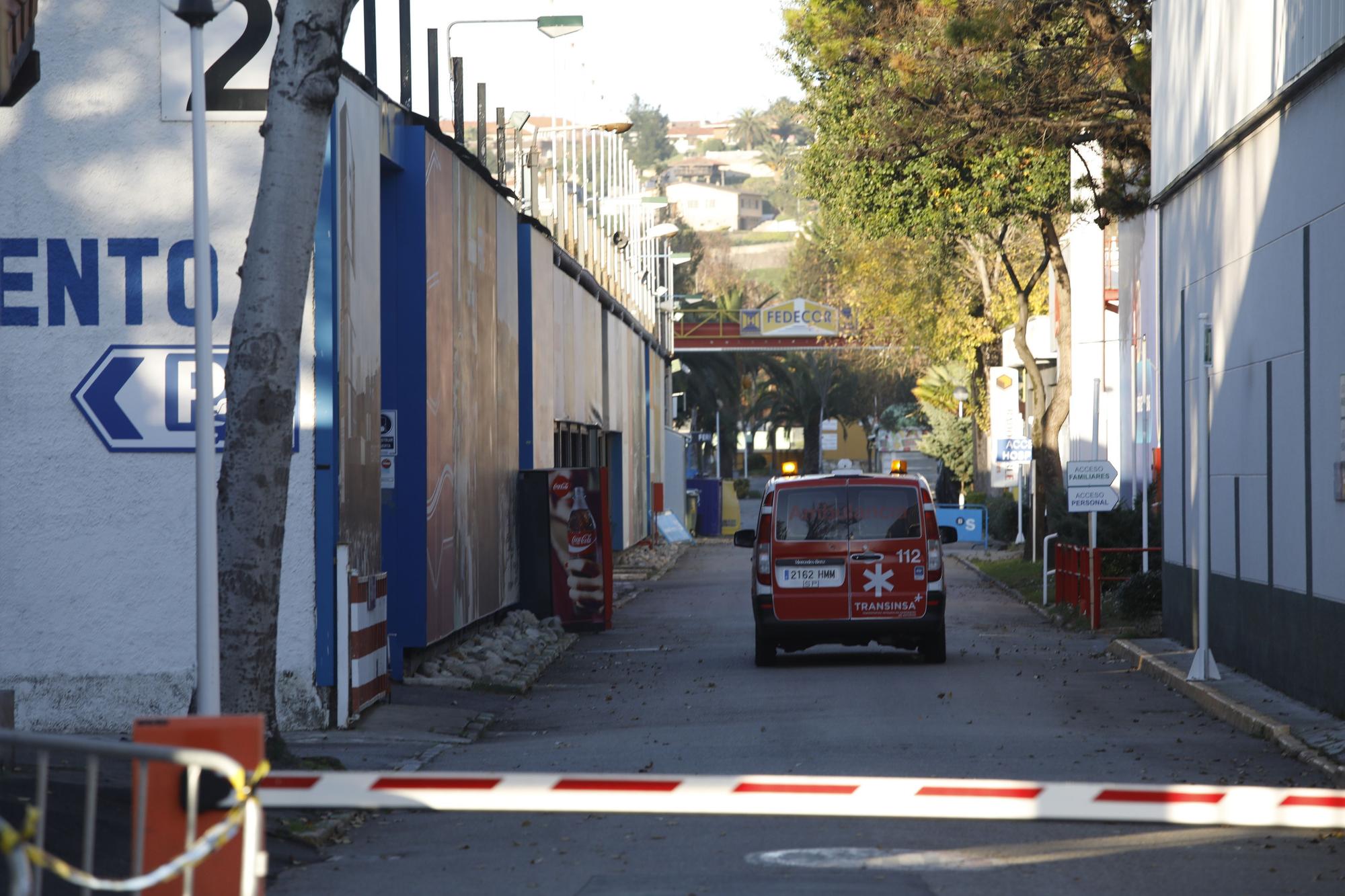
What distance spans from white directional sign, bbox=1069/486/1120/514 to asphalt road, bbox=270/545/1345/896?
2757 millimetres

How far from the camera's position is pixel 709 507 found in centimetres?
5925

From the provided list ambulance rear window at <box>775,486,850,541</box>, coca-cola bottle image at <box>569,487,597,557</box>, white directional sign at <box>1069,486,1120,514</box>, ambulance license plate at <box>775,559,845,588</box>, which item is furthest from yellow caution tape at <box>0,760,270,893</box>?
white directional sign at <box>1069,486,1120,514</box>

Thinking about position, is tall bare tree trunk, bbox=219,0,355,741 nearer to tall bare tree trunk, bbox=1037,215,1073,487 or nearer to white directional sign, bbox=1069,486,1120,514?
white directional sign, bbox=1069,486,1120,514

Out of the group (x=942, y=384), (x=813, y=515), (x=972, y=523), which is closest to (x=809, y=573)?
(x=813, y=515)

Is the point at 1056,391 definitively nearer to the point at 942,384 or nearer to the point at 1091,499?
the point at 1091,499

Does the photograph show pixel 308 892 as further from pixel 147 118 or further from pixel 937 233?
pixel 937 233

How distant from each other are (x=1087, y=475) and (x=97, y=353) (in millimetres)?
13223

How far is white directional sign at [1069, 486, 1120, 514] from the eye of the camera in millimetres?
22953

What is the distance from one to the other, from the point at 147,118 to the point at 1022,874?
891 cm

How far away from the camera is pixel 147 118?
1382 cm

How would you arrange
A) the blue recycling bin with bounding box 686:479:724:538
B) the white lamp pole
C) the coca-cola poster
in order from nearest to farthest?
the white lamp pole → the coca-cola poster → the blue recycling bin with bounding box 686:479:724:538

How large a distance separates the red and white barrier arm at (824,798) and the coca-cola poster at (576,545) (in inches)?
652

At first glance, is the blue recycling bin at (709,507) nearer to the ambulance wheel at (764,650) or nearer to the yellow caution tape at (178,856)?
the ambulance wheel at (764,650)

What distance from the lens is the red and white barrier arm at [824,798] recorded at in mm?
6164
